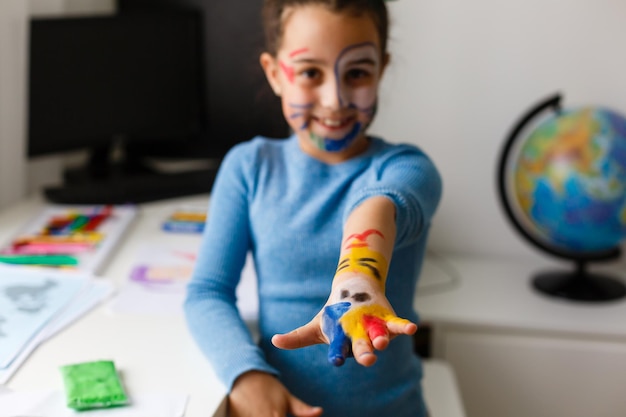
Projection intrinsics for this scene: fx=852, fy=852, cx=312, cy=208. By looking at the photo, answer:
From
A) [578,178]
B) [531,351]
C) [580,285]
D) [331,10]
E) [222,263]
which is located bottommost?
[531,351]

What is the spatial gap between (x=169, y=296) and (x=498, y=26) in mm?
960

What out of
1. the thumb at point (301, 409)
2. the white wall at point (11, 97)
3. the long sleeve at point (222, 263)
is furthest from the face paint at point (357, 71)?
the white wall at point (11, 97)

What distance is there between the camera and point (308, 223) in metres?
1.19

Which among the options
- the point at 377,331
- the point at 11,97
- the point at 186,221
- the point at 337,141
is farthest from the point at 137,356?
the point at 11,97

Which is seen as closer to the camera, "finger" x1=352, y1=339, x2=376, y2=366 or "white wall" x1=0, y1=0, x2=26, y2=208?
"finger" x1=352, y1=339, x2=376, y2=366

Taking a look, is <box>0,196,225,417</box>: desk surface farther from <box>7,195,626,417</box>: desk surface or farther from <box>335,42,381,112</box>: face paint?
<box>335,42,381,112</box>: face paint

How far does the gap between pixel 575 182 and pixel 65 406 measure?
3.39ft

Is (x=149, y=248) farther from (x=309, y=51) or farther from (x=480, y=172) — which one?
(x=480, y=172)

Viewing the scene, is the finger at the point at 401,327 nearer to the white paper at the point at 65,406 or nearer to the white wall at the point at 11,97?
the white paper at the point at 65,406

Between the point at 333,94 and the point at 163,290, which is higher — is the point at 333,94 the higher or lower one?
the higher one

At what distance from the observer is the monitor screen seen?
1.88m

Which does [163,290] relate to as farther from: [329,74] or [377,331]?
[377,331]

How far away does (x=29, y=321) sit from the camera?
1.28m

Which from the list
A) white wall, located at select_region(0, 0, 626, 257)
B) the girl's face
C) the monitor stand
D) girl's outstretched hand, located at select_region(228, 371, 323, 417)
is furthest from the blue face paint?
the monitor stand
